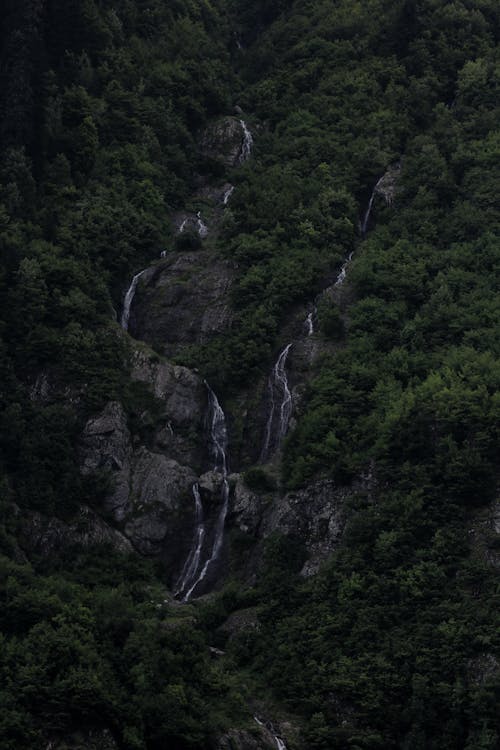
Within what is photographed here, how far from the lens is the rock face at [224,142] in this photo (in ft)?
219

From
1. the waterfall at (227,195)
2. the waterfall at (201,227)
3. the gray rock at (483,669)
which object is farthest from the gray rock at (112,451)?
the waterfall at (227,195)

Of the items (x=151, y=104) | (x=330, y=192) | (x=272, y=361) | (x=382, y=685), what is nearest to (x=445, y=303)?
(x=272, y=361)

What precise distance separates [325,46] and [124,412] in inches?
1347

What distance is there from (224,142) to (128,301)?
1631 centimetres

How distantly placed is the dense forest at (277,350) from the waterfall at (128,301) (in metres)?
0.35

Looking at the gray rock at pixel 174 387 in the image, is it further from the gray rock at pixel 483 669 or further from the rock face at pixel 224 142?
the rock face at pixel 224 142

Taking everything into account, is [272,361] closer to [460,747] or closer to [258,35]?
[460,747]

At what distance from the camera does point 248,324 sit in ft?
174

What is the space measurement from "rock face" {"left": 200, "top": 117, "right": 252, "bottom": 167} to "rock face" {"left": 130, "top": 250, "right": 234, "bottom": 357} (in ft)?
36.9

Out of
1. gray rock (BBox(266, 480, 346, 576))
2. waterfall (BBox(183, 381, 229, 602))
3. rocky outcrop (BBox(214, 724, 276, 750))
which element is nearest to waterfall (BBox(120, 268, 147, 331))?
waterfall (BBox(183, 381, 229, 602))

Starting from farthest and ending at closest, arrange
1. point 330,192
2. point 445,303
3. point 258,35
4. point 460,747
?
point 258,35
point 330,192
point 445,303
point 460,747

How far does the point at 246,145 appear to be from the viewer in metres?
67.4

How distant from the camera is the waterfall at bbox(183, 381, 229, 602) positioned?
46.0 meters

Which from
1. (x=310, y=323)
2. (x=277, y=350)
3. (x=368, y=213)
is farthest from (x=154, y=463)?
(x=368, y=213)
